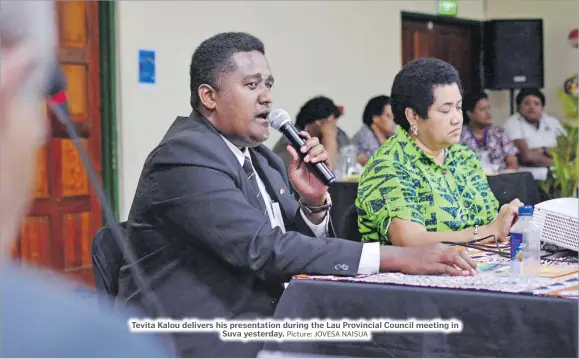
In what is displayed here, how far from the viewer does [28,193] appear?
0.50 meters

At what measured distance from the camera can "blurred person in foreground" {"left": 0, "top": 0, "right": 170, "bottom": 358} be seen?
499mm

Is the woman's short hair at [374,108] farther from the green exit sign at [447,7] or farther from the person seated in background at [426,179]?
the person seated in background at [426,179]

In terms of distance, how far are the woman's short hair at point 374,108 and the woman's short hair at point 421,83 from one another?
380 centimetres

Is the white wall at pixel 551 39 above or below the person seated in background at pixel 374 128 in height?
above

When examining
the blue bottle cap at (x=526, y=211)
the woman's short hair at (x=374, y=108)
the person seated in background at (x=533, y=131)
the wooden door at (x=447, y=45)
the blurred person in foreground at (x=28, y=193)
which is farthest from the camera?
the wooden door at (x=447, y=45)

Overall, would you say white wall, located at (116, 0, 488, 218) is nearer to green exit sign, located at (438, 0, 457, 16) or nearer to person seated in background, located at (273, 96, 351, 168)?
green exit sign, located at (438, 0, 457, 16)

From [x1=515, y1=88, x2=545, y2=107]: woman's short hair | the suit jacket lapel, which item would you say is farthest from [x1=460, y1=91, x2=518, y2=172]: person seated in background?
the suit jacket lapel

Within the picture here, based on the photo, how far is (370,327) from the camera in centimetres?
171

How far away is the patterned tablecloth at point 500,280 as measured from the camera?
1660mm

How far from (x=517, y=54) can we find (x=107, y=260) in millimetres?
7336

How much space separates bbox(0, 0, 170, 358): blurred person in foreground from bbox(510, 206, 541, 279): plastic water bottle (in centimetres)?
145

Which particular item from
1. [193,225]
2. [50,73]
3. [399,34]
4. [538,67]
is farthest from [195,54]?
[538,67]

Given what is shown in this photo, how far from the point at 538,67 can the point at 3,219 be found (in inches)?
344

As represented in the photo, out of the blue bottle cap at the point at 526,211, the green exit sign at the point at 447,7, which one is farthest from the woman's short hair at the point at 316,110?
the blue bottle cap at the point at 526,211
